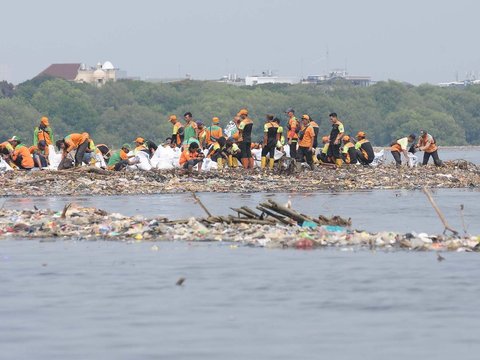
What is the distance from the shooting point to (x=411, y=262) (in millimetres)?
21344

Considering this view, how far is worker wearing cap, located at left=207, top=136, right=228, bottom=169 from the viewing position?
4291cm

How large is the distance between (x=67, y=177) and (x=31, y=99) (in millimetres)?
128029

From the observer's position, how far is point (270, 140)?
4147 centimetres

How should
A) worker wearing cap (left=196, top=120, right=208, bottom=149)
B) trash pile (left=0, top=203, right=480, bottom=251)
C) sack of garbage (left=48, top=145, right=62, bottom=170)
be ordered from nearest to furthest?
1. trash pile (left=0, top=203, right=480, bottom=251)
2. sack of garbage (left=48, top=145, right=62, bottom=170)
3. worker wearing cap (left=196, top=120, right=208, bottom=149)

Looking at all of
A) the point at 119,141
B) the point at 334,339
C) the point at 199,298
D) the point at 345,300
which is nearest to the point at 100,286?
the point at 199,298

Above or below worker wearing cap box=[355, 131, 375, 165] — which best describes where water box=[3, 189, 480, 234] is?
below

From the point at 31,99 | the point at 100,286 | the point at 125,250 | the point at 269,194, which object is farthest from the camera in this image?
the point at 31,99

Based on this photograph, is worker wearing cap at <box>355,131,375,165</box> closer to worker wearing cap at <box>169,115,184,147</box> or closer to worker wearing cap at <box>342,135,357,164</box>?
worker wearing cap at <box>342,135,357,164</box>

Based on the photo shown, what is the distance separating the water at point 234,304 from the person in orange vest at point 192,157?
16.7m

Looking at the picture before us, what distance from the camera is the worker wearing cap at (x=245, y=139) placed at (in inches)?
1626

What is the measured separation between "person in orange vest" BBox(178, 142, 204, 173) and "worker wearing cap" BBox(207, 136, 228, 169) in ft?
6.50

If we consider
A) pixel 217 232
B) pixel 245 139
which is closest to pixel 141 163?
pixel 245 139

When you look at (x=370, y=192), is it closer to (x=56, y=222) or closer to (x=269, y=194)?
(x=269, y=194)

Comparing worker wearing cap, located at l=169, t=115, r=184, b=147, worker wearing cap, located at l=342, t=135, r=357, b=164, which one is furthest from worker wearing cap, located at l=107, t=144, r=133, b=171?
worker wearing cap, located at l=342, t=135, r=357, b=164
